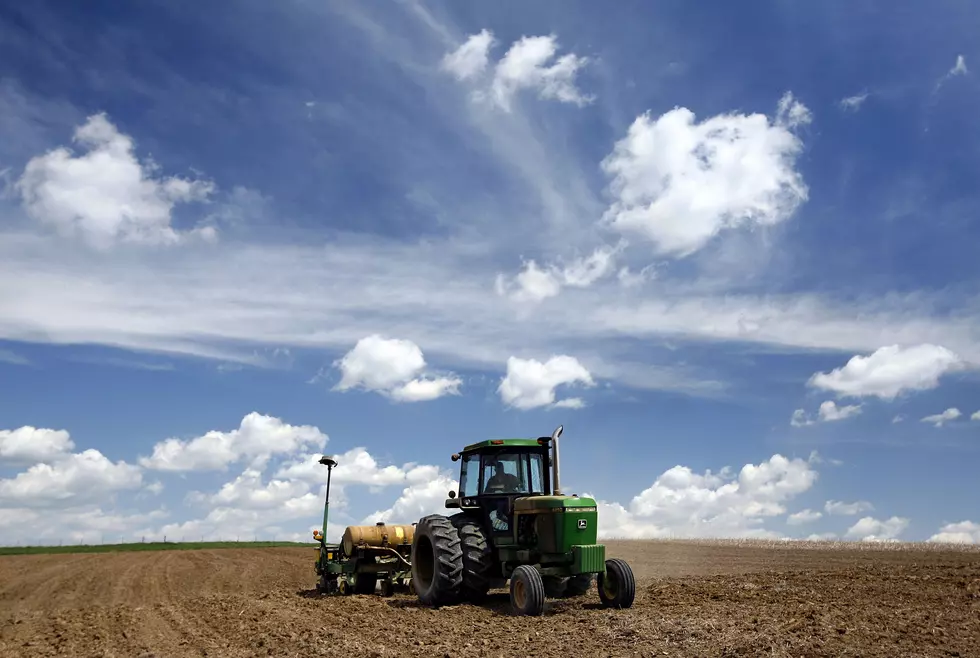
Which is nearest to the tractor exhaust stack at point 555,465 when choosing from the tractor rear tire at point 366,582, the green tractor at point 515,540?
the green tractor at point 515,540

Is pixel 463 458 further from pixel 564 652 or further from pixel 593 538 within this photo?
pixel 564 652

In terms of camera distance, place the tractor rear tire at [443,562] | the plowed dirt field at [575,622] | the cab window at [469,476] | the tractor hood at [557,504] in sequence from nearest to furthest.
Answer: the plowed dirt field at [575,622], the tractor hood at [557,504], the tractor rear tire at [443,562], the cab window at [469,476]

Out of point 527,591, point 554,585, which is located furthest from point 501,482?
point 527,591

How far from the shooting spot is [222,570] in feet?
88.4

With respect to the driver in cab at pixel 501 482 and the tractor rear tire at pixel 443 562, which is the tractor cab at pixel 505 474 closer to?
the driver in cab at pixel 501 482

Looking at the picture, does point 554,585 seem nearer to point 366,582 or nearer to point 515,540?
point 515,540

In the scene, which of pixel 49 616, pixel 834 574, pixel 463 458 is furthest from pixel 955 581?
pixel 49 616

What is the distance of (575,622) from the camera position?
1191 centimetres

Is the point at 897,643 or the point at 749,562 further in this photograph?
the point at 749,562

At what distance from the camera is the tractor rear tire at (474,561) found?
14.2 meters

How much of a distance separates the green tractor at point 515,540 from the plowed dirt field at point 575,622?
0.42 meters

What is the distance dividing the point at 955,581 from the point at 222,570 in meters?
21.4

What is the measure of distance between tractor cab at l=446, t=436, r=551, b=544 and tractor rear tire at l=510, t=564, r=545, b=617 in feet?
6.38

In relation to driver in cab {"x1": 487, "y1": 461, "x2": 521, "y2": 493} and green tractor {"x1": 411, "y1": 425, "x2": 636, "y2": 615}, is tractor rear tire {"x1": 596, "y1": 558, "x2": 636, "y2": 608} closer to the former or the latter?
green tractor {"x1": 411, "y1": 425, "x2": 636, "y2": 615}
